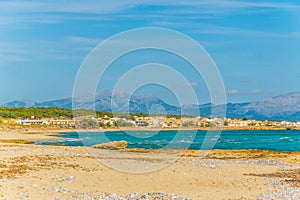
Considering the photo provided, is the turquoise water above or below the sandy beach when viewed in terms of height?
below

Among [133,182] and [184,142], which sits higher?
[133,182]

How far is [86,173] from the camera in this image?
1357 inches

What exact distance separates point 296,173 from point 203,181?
11763 mm

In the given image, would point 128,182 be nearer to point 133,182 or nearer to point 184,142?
point 133,182

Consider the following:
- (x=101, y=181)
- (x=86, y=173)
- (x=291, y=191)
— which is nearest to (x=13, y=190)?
(x=101, y=181)

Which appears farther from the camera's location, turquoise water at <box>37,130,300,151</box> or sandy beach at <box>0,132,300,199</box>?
turquoise water at <box>37,130,300,151</box>

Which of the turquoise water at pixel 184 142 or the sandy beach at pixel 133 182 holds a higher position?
the sandy beach at pixel 133 182

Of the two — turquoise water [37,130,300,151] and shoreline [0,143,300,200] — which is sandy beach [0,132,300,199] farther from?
turquoise water [37,130,300,151]

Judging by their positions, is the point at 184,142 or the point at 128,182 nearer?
the point at 128,182

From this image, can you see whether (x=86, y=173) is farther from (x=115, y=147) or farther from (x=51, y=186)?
(x=115, y=147)

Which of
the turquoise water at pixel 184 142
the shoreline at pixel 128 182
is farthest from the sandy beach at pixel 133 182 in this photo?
the turquoise water at pixel 184 142

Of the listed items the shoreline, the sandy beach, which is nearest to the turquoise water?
the sandy beach

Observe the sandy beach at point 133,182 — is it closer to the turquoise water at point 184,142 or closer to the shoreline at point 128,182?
the shoreline at point 128,182

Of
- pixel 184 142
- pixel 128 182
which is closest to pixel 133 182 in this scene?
pixel 128 182
